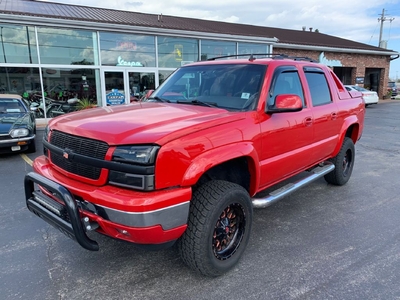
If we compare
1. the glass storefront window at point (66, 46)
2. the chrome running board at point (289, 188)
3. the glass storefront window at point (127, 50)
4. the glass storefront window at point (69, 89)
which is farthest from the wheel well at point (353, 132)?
the glass storefront window at point (66, 46)

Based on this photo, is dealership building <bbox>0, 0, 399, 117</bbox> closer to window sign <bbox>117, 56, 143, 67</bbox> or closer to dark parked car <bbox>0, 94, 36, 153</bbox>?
window sign <bbox>117, 56, 143, 67</bbox>

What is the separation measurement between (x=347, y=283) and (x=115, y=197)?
2.10 m

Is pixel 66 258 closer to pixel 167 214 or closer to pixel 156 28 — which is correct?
pixel 167 214

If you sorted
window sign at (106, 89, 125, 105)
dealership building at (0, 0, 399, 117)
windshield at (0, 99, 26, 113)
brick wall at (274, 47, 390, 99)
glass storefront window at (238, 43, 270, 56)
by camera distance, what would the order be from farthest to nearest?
1. brick wall at (274, 47, 390, 99)
2. glass storefront window at (238, 43, 270, 56)
3. window sign at (106, 89, 125, 105)
4. dealership building at (0, 0, 399, 117)
5. windshield at (0, 99, 26, 113)

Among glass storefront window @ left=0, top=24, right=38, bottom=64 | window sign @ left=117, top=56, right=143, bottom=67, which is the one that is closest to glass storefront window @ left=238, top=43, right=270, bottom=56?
window sign @ left=117, top=56, right=143, bottom=67

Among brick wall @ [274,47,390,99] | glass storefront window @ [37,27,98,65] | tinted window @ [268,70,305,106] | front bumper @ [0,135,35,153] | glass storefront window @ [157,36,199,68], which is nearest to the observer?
tinted window @ [268,70,305,106]

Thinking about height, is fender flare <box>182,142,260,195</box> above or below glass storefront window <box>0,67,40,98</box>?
below

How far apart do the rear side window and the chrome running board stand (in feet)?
3.12

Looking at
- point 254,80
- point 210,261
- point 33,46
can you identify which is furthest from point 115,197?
point 33,46

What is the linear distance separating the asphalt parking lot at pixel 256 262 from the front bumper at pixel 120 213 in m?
0.56

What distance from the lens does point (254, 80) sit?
134 inches

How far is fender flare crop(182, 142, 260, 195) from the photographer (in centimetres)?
243

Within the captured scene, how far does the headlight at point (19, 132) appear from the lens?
7113 millimetres

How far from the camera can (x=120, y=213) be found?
224 centimetres
